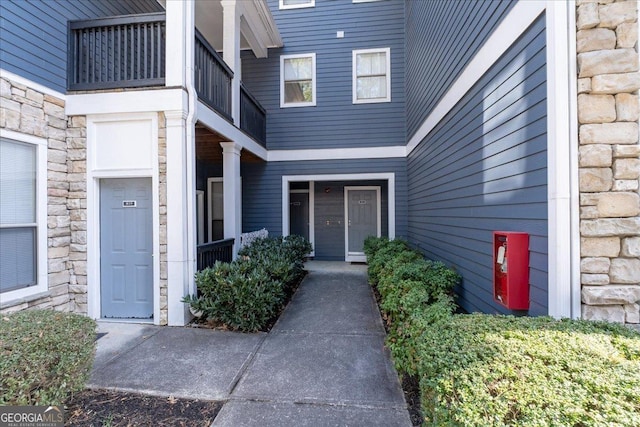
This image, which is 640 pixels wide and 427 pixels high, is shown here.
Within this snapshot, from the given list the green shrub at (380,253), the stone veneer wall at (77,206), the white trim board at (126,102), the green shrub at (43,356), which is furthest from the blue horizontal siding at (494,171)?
the stone veneer wall at (77,206)

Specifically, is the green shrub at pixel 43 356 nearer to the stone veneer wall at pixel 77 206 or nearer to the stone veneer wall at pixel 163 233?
the stone veneer wall at pixel 163 233

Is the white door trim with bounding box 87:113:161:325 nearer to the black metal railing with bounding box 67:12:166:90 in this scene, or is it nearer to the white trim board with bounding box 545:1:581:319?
the black metal railing with bounding box 67:12:166:90

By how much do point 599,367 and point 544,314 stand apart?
872mm

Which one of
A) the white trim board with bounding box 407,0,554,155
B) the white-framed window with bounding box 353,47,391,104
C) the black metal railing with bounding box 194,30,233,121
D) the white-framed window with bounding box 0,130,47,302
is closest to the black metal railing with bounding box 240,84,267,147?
the black metal railing with bounding box 194,30,233,121

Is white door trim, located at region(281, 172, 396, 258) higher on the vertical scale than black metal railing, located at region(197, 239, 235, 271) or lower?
higher

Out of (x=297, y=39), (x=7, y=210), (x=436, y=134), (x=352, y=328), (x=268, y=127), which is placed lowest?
(x=352, y=328)

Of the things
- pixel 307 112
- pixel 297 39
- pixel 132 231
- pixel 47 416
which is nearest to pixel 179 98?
pixel 132 231

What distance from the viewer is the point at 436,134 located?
5.05m

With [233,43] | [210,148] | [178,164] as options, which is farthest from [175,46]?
[210,148]

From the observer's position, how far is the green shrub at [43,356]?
6.31 ft

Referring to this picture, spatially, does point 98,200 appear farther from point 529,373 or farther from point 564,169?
point 564,169

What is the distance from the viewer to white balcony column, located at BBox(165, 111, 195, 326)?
4.06 metres

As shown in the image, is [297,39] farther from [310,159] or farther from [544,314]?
[544,314]

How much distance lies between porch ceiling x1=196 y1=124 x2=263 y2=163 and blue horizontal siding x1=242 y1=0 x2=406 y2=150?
85 cm
